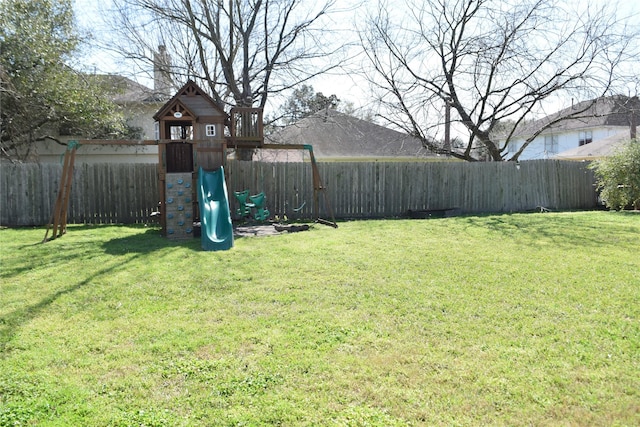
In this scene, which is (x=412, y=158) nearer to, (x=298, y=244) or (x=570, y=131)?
(x=570, y=131)

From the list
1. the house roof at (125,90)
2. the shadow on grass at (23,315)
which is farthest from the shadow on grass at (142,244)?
the house roof at (125,90)

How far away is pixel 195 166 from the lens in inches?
403

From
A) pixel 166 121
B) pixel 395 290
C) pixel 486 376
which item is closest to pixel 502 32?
pixel 166 121

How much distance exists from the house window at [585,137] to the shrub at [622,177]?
20.2 m

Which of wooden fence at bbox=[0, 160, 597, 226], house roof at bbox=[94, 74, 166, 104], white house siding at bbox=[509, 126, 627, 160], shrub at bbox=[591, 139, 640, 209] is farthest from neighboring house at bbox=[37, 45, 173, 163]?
white house siding at bbox=[509, 126, 627, 160]

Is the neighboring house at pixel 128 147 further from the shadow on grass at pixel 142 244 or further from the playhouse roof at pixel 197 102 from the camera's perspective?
the shadow on grass at pixel 142 244

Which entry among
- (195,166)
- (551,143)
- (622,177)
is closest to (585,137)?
(551,143)

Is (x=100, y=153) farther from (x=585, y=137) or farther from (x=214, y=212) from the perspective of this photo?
(x=585, y=137)

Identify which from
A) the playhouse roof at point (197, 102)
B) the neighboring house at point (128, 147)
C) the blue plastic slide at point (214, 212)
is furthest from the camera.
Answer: the neighboring house at point (128, 147)

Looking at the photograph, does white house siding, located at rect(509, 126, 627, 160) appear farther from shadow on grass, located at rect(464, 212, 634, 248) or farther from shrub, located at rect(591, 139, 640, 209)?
shadow on grass, located at rect(464, 212, 634, 248)

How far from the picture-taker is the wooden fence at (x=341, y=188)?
11.2 meters

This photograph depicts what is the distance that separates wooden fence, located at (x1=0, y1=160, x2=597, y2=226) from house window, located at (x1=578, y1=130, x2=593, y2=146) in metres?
19.2

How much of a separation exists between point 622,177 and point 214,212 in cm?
1267

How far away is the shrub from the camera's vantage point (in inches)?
A: 523
